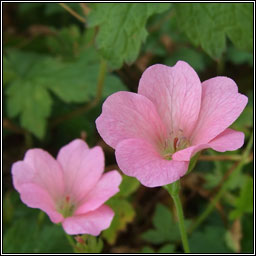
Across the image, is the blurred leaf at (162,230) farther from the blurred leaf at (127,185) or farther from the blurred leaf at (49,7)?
the blurred leaf at (49,7)

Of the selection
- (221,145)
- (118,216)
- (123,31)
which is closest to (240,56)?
(123,31)

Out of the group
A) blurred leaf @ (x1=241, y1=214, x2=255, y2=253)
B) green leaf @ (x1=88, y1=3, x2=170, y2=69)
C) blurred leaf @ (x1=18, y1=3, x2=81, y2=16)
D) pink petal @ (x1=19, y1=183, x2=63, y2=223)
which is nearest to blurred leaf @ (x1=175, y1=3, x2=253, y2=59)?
green leaf @ (x1=88, y1=3, x2=170, y2=69)

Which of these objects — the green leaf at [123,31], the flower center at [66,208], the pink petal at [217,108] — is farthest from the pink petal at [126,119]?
the green leaf at [123,31]

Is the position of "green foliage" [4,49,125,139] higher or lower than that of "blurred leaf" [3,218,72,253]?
higher

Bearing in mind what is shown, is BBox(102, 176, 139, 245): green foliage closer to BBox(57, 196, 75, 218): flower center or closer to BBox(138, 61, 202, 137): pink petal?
BBox(57, 196, 75, 218): flower center

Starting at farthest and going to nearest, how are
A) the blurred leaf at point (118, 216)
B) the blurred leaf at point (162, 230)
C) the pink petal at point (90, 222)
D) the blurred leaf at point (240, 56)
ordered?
the blurred leaf at point (240, 56) < the blurred leaf at point (162, 230) < the blurred leaf at point (118, 216) < the pink petal at point (90, 222)

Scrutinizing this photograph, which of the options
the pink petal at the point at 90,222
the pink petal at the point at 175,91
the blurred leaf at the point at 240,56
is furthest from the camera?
the blurred leaf at the point at 240,56

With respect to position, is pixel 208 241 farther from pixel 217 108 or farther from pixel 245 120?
pixel 217 108
